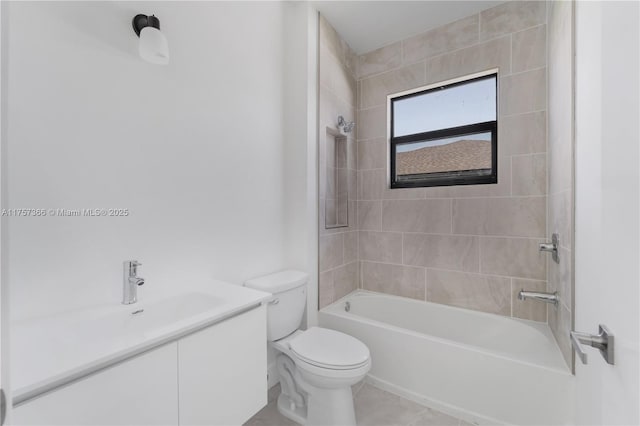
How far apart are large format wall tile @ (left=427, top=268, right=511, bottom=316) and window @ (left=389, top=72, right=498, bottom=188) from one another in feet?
2.54

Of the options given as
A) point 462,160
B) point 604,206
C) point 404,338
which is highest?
point 462,160

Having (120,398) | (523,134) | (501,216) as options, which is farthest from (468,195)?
(120,398)

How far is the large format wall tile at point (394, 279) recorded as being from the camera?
2.42 metres

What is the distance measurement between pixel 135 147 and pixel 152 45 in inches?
17.6

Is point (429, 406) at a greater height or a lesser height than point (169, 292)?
lesser

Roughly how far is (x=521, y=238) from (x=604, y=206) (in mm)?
1575

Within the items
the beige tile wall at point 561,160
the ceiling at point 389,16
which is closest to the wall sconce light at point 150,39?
the ceiling at point 389,16

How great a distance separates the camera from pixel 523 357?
152 cm

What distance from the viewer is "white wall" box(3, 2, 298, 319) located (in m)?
0.97

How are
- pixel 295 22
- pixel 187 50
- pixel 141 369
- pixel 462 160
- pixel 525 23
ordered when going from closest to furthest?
pixel 141 369 < pixel 187 50 < pixel 525 23 < pixel 295 22 < pixel 462 160

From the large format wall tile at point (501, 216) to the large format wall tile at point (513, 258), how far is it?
0.21 ft

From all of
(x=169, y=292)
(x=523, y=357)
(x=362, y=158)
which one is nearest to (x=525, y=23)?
(x=362, y=158)

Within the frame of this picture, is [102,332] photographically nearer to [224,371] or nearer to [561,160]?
[224,371]

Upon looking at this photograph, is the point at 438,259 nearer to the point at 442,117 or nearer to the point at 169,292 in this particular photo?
the point at 442,117
